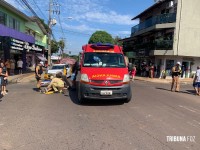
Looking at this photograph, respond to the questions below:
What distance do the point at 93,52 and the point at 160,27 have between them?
22986mm

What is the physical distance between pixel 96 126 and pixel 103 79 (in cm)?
288

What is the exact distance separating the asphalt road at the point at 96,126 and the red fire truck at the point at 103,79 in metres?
0.47

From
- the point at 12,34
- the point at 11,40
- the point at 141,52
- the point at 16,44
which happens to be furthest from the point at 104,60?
the point at 141,52

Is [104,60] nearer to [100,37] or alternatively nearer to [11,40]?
[11,40]

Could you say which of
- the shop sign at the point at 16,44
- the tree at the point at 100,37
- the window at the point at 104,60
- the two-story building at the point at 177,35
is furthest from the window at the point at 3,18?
the tree at the point at 100,37

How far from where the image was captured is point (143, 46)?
38.9 m

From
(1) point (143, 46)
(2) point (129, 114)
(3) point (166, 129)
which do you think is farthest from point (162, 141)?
(1) point (143, 46)

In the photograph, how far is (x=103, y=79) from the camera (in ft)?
31.9

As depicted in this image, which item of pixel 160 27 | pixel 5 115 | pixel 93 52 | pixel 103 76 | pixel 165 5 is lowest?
pixel 5 115

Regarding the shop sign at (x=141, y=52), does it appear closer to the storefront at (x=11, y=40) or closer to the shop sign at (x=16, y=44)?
the storefront at (x=11, y=40)

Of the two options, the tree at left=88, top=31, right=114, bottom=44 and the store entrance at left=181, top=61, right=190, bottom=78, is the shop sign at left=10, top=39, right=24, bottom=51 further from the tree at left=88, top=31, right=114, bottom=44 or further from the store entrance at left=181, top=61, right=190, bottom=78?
the tree at left=88, top=31, right=114, bottom=44

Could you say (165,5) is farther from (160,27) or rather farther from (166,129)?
(166,129)

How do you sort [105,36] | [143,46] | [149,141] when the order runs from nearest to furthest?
[149,141]
[143,46]
[105,36]

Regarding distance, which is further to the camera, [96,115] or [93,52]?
[93,52]
